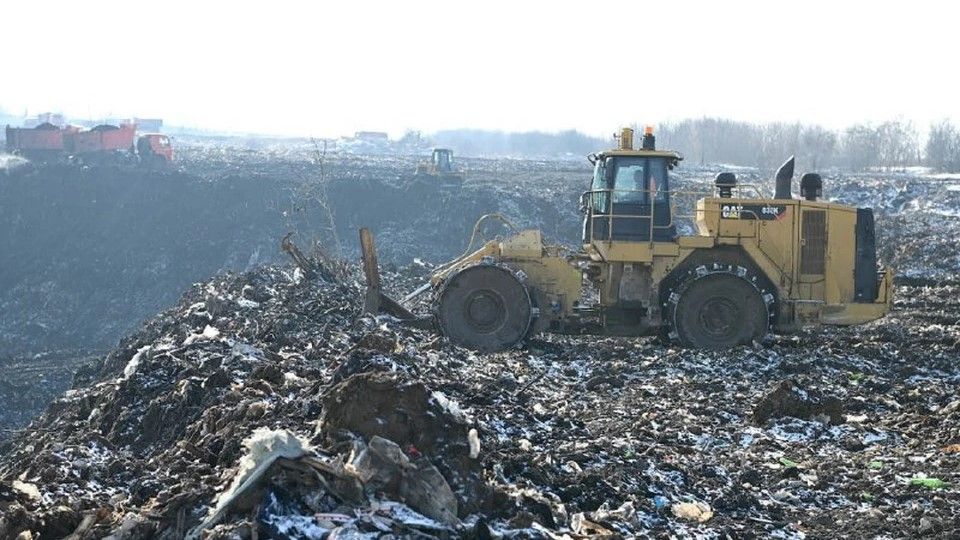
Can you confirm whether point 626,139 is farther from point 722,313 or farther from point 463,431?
point 463,431

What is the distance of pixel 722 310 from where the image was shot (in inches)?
523

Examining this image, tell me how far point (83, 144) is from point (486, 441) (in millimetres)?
35077

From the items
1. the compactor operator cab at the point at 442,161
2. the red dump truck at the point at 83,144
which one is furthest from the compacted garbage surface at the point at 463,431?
the red dump truck at the point at 83,144

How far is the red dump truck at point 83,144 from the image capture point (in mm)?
38781

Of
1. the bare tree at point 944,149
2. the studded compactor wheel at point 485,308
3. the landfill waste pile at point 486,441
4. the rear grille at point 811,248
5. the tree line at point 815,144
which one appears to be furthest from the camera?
the tree line at point 815,144

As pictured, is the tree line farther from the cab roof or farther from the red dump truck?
the cab roof

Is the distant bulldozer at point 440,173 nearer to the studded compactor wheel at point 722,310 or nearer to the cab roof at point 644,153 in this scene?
the cab roof at point 644,153

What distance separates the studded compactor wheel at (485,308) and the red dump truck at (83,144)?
28380mm

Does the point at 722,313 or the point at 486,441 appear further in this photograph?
the point at 722,313

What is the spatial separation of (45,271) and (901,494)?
1036 inches

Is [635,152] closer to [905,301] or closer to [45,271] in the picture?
[905,301]

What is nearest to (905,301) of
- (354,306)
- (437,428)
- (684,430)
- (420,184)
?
(354,306)

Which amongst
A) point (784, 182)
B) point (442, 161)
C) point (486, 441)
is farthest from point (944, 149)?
point (486, 441)

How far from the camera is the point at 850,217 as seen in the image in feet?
44.8
